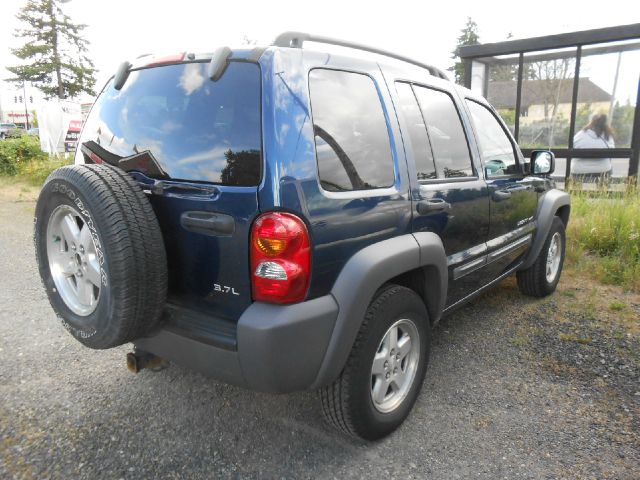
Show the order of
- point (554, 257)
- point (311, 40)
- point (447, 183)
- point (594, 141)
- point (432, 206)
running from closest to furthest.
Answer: point (311, 40) < point (432, 206) < point (447, 183) < point (554, 257) < point (594, 141)

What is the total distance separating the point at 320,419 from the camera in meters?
2.63

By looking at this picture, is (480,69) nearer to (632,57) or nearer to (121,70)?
(632,57)

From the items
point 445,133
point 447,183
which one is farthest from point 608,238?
point 447,183

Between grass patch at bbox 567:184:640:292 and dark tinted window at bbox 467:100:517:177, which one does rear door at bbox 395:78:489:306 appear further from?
grass patch at bbox 567:184:640:292

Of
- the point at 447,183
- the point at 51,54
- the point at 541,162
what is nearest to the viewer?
the point at 447,183

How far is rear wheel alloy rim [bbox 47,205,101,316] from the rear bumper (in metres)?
0.46

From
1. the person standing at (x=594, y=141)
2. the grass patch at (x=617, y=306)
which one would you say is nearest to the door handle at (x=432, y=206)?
the grass patch at (x=617, y=306)

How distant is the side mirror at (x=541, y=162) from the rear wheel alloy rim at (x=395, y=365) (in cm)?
207

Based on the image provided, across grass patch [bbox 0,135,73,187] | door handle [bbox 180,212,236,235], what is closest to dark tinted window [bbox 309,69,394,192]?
door handle [bbox 180,212,236,235]

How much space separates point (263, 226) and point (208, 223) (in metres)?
0.27

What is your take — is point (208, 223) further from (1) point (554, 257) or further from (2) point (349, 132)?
(1) point (554, 257)

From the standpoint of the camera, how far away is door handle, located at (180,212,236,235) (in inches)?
76.7

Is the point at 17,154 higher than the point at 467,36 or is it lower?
lower

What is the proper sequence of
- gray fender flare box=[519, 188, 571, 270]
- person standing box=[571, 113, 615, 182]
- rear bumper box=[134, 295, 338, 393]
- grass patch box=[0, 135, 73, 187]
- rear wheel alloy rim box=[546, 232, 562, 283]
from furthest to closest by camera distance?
grass patch box=[0, 135, 73, 187]
person standing box=[571, 113, 615, 182]
rear wheel alloy rim box=[546, 232, 562, 283]
gray fender flare box=[519, 188, 571, 270]
rear bumper box=[134, 295, 338, 393]
